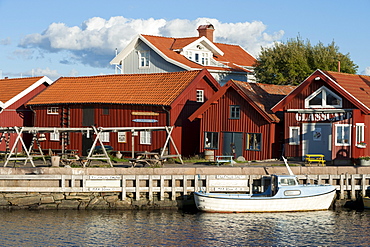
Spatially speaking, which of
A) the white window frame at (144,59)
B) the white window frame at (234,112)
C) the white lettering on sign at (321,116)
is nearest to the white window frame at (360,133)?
the white lettering on sign at (321,116)

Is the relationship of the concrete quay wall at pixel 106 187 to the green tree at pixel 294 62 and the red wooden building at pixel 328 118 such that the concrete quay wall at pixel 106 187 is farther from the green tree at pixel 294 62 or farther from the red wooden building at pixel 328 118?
the green tree at pixel 294 62

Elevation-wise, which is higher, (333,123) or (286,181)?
(333,123)

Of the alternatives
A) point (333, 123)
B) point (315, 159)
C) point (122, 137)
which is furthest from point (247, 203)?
point (122, 137)

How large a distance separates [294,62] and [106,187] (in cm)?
3725

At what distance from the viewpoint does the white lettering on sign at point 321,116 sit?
4153 cm

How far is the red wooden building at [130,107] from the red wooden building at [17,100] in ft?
5.40

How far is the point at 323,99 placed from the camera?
42375 mm

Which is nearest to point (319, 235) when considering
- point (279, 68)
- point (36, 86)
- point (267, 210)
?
point (267, 210)

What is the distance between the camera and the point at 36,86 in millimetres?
57281

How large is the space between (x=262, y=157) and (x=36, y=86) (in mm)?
23600

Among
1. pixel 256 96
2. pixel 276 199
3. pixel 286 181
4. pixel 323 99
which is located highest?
pixel 256 96

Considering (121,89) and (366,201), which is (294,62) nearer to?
(121,89)

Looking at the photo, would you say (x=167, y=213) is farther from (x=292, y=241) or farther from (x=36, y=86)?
(x=36, y=86)

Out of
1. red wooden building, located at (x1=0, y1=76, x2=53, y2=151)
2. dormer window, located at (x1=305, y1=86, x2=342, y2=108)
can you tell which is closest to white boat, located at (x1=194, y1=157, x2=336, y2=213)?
dormer window, located at (x1=305, y1=86, x2=342, y2=108)
